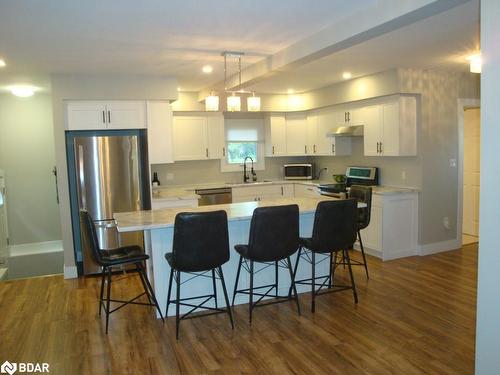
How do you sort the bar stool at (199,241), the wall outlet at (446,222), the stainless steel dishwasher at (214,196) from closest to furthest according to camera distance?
the bar stool at (199,241)
the wall outlet at (446,222)
the stainless steel dishwasher at (214,196)

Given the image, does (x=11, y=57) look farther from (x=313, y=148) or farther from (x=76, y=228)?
(x=313, y=148)

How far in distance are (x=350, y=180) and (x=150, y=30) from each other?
13.6ft

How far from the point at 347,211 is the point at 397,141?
2147 millimetres

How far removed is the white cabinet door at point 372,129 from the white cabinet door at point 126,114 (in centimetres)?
303

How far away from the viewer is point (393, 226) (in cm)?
543

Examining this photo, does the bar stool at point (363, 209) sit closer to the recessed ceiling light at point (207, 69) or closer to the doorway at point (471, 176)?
the recessed ceiling light at point (207, 69)

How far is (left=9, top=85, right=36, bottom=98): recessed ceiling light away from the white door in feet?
21.4

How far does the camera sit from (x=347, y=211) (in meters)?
3.68

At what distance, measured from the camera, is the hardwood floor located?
2.91m

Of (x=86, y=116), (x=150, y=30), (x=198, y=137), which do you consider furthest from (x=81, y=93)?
(x=150, y=30)

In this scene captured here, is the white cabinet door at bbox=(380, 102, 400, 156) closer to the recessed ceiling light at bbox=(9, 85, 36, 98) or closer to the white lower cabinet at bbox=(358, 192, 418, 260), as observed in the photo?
the white lower cabinet at bbox=(358, 192, 418, 260)

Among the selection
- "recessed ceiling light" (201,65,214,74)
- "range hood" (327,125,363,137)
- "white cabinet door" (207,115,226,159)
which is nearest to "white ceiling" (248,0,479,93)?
"recessed ceiling light" (201,65,214,74)

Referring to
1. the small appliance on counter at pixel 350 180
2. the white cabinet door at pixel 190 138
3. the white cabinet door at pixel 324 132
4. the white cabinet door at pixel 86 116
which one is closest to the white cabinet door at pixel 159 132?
the white cabinet door at pixel 86 116

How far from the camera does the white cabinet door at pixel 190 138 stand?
6.50 metres
